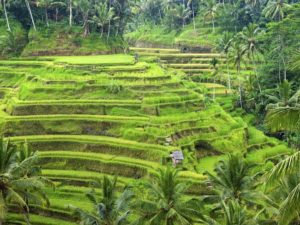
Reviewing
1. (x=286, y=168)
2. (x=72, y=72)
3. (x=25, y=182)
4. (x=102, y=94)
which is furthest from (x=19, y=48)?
(x=286, y=168)

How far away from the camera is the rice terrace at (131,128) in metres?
23.2

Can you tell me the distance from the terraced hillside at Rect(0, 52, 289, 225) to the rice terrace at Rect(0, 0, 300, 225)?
0.35 feet

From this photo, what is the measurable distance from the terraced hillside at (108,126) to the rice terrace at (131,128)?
4.2 inches

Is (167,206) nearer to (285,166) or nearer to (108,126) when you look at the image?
(285,166)

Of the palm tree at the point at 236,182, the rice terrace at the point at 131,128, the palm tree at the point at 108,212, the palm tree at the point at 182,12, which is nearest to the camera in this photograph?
A: the palm tree at the point at 108,212

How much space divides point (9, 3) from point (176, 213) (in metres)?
48.1

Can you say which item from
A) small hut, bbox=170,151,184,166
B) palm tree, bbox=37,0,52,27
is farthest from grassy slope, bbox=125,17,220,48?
small hut, bbox=170,151,184,166

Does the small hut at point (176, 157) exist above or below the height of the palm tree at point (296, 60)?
below

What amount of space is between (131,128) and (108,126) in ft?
6.74

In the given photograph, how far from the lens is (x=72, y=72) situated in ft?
154

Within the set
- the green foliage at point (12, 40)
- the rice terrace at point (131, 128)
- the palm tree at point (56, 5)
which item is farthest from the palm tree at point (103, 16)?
the green foliage at point (12, 40)

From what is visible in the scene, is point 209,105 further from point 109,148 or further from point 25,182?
point 25,182

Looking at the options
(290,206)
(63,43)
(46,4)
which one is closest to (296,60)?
(290,206)

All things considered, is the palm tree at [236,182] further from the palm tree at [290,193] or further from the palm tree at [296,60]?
the palm tree at [290,193]
